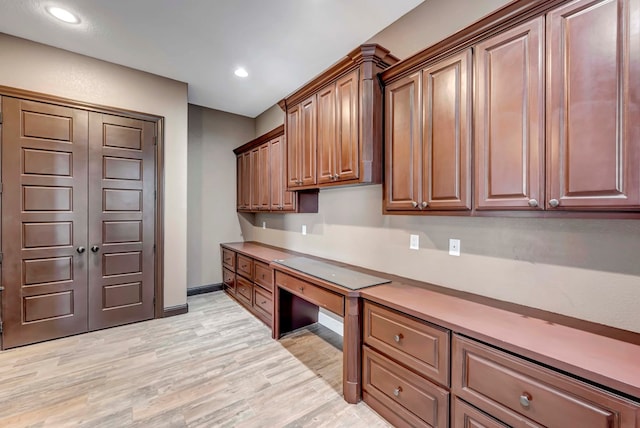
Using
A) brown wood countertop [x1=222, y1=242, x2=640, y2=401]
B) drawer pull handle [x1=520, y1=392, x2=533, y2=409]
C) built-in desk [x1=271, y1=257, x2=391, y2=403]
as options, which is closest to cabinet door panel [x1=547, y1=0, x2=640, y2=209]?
brown wood countertop [x1=222, y1=242, x2=640, y2=401]

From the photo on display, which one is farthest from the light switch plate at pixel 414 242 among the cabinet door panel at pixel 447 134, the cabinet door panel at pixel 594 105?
the cabinet door panel at pixel 594 105

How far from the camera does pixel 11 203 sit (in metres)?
2.71

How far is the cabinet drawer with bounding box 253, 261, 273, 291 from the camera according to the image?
323 centimetres

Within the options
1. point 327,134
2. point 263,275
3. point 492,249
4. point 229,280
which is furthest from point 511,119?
point 229,280

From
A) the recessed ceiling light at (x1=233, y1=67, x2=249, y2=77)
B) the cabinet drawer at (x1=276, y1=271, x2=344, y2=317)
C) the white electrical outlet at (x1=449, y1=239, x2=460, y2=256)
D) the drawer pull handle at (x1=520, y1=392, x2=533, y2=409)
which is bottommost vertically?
the drawer pull handle at (x1=520, y1=392, x2=533, y2=409)

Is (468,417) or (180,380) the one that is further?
(180,380)

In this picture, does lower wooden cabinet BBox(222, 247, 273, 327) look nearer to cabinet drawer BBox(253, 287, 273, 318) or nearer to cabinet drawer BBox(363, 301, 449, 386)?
cabinet drawer BBox(253, 287, 273, 318)

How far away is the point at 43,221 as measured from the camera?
2852 mm

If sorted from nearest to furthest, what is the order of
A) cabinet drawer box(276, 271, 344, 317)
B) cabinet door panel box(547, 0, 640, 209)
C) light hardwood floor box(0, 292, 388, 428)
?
cabinet door panel box(547, 0, 640, 209), light hardwood floor box(0, 292, 388, 428), cabinet drawer box(276, 271, 344, 317)

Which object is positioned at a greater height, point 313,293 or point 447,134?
point 447,134

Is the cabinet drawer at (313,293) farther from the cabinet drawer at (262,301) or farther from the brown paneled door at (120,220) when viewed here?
the brown paneled door at (120,220)

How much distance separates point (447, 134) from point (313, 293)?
1.61m

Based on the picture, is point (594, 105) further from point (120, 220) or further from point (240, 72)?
point (120, 220)

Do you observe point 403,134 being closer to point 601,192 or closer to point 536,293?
point 601,192
